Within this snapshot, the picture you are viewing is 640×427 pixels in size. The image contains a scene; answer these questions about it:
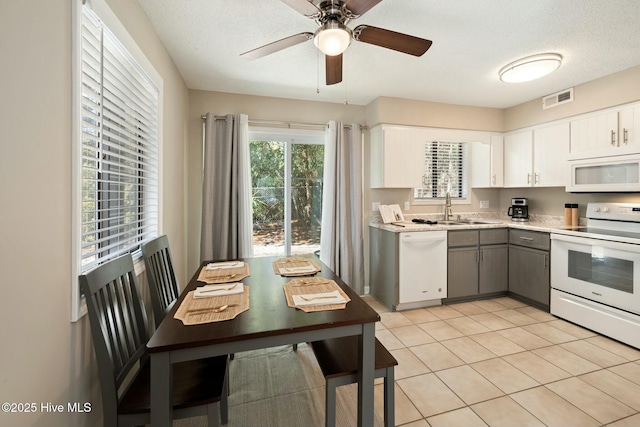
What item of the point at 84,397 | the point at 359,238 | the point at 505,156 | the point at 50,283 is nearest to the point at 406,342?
the point at 359,238

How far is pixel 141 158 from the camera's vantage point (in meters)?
1.99

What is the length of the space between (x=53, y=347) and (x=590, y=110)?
4.50m

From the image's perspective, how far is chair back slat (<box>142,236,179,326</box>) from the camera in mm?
1707

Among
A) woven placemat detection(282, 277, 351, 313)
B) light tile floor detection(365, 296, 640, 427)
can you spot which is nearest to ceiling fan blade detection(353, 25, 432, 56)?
woven placemat detection(282, 277, 351, 313)

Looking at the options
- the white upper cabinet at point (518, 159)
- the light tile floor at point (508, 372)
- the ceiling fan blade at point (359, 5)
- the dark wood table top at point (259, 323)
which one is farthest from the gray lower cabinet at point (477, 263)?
the ceiling fan blade at point (359, 5)

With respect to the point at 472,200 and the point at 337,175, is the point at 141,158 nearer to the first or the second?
the point at 337,175

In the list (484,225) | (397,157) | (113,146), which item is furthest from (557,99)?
(113,146)

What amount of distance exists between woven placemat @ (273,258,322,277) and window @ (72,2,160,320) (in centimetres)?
92

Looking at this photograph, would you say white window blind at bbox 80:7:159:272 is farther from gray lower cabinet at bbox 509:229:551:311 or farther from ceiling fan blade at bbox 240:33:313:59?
gray lower cabinet at bbox 509:229:551:311

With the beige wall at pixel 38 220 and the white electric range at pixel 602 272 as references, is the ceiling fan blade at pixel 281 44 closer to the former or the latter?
the beige wall at pixel 38 220

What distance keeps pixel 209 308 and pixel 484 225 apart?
3274 millimetres

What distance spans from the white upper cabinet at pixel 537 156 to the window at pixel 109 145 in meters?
4.04

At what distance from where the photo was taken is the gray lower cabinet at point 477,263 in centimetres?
334

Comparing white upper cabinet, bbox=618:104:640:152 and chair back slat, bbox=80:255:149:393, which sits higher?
white upper cabinet, bbox=618:104:640:152
